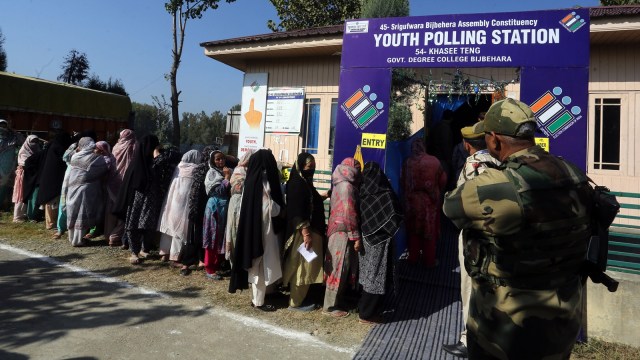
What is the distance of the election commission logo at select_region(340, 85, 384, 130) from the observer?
4730 millimetres

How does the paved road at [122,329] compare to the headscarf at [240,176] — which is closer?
the paved road at [122,329]

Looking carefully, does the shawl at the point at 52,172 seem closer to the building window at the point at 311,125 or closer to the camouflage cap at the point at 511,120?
the building window at the point at 311,125

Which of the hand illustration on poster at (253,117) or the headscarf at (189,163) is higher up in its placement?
the hand illustration on poster at (253,117)

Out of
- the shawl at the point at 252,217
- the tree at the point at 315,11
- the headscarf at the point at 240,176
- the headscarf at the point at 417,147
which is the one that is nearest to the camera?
the shawl at the point at 252,217

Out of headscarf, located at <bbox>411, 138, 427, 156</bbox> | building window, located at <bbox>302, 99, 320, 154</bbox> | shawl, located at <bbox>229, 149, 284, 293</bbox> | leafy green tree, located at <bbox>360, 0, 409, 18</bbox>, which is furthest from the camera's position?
leafy green tree, located at <bbox>360, 0, 409, 18</bbox>

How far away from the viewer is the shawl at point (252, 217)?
159 inches

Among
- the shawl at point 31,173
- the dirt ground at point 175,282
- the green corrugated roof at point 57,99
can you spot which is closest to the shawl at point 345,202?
the dirt ground at point 175,282

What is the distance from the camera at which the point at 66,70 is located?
100 ft

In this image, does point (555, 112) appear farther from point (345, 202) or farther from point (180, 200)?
point (180, 200)

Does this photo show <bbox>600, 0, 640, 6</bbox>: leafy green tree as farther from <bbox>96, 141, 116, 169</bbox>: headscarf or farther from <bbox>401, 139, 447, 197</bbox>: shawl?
<bbox>96, 141, 116, 169</bbox>: headscarf

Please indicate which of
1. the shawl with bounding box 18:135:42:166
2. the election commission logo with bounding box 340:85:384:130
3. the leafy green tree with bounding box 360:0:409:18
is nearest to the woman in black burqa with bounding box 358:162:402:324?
the election commission logo with bounding box 340:85:384:130

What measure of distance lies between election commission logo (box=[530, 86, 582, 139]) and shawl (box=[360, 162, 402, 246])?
5.35 feet

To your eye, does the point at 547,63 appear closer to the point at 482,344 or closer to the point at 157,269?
the point at 482,344

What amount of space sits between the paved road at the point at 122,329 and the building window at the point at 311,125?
4968 millimetres
